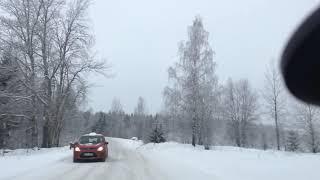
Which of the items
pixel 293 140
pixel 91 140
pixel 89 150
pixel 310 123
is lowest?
pixel 89 150

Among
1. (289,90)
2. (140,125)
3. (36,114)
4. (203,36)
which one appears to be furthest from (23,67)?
(140,125)

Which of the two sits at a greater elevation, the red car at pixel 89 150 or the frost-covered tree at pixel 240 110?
the frost-covered tree at pixel 240 110

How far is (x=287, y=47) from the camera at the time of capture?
686cm

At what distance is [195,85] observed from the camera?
1363 inches

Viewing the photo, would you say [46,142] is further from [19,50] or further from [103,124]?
[103,124]

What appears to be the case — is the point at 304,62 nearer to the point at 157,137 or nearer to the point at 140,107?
the point at 157,137

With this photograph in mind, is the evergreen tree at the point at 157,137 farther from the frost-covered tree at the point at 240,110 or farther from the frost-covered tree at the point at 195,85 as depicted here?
the frost-covered tree at the point at 240,110

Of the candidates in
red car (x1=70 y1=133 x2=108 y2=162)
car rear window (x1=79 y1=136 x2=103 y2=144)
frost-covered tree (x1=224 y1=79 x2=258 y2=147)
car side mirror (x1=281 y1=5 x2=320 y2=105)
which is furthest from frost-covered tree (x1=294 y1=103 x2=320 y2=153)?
car side mirror (x1=281 y1=5 x2=320 y2=105)

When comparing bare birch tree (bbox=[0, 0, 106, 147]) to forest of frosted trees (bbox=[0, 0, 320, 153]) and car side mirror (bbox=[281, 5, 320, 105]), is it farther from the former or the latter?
car side mirror (bbox=[281, 5, 320, 105])

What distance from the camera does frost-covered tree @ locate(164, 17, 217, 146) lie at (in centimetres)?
3438

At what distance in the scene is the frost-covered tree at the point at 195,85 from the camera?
3438 centimetres

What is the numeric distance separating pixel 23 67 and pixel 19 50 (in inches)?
54.4

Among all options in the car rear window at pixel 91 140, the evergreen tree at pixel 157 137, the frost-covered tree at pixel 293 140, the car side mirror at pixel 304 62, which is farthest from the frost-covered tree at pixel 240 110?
the car side mirror at pixel 304 62

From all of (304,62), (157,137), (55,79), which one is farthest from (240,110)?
(304,62)
